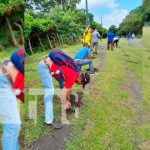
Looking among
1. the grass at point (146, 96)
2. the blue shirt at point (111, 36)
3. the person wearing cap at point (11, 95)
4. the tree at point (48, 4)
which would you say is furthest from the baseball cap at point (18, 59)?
the grass at point (146, 96)

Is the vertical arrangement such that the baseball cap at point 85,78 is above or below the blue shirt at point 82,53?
below

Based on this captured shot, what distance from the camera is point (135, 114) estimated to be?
15.4ft

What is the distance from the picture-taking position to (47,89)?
14.5 feet

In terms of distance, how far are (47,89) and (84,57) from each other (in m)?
0.57

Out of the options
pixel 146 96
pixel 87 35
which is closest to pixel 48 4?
pixel 87 35

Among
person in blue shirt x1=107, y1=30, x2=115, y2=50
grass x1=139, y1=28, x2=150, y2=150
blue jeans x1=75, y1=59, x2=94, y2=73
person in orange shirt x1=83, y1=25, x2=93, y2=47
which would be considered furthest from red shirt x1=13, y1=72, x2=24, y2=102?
grass x1=139, y1=28, x2=150, y2=150

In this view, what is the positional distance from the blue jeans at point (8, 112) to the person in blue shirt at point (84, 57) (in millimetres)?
936

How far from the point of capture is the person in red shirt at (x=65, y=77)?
4.39 meters

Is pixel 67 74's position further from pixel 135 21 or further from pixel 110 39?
pixel 135 21

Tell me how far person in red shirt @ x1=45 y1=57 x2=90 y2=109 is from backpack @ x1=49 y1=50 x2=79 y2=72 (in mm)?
33

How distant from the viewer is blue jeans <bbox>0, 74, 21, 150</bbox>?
12.7 feet

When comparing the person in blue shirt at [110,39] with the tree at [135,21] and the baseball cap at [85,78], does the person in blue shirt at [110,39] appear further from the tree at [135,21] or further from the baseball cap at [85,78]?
the baseball cap at [85,78]

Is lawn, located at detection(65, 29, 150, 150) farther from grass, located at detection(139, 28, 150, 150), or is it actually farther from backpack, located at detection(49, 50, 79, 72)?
backpack, located at detection(49, 50, 79, 72)

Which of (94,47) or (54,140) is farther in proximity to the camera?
(94,47)
